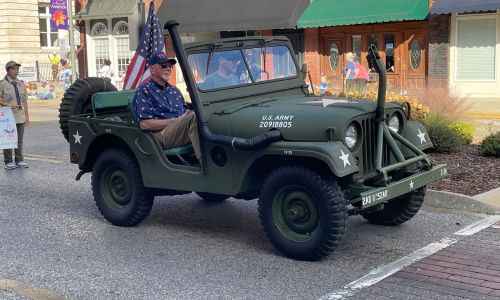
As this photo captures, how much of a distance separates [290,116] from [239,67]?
128 centimetres

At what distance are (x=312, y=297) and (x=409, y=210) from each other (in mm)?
2179

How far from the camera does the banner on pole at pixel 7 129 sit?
10953 mm

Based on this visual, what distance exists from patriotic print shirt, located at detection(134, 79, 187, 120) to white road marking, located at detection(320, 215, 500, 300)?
105 inches

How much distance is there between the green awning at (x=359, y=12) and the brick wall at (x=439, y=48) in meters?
0.60

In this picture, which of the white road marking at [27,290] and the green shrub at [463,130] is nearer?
the white road marking at [27,290]

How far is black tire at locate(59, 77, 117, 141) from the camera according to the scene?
7941mm

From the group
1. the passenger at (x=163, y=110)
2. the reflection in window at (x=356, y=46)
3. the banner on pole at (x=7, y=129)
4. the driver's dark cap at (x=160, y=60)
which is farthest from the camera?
the reflection in window at (x=356, y=46)

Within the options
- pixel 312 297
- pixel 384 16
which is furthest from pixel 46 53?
pixel 312 297

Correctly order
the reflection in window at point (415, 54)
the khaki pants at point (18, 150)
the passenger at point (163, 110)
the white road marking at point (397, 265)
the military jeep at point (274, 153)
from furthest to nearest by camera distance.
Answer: the reflection in window at point (415, 54)
the khaki pants at point (18, 150)
the passenger at point (163, 110)
the military jeep at point (274, 153)
the white road marking at point (397, 265)

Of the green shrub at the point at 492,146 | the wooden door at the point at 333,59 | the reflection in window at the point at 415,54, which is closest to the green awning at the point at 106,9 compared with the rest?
the wooden door at the point at 333,59

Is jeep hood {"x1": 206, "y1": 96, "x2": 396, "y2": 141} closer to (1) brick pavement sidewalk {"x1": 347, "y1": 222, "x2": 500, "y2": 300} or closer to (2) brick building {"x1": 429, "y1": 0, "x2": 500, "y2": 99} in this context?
(1) brick pavement sidewalk {"x1": 347, "y1": 222, "x2": 500, "y2": 300}

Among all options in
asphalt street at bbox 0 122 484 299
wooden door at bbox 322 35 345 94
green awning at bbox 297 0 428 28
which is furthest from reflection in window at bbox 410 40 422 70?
asphalt street at bbox 0 122 484 299

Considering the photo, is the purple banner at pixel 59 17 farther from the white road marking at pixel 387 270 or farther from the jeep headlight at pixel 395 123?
the white road marking at pixel 387 270

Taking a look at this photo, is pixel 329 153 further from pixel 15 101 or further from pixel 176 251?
pixel 15 101
